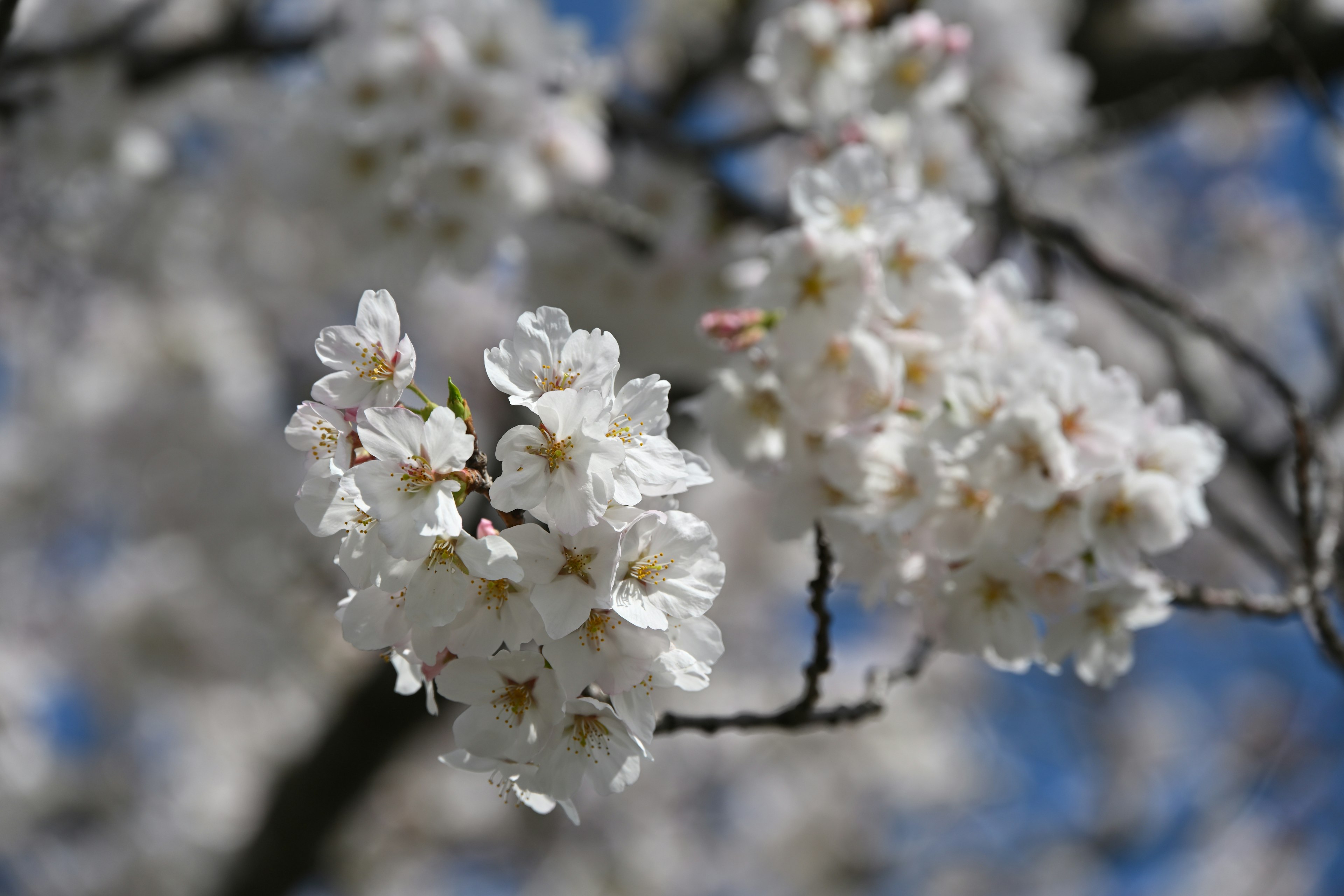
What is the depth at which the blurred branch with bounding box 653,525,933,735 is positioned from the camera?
45.6 inches

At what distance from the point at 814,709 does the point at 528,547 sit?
0.57 meters

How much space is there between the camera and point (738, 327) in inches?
54.8

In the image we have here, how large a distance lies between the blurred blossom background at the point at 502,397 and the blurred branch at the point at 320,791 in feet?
0.06

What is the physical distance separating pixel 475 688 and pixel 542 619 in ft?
0.41

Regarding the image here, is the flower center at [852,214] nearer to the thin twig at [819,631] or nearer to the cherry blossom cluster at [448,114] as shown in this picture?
the thin twig at [819,631]

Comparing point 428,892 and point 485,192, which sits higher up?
point 485,192

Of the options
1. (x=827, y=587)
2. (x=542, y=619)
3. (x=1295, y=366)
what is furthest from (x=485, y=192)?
(x=1295, y=366)

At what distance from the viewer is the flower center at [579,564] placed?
872 mm

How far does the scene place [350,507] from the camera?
918 mm

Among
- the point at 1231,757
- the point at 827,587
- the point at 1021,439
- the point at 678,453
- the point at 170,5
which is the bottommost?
the point at 1231,757

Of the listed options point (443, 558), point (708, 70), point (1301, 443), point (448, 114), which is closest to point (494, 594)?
point (443, 558)

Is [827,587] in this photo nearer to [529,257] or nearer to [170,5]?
[529,257]

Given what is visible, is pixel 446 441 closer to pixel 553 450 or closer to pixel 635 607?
pixel 553 450

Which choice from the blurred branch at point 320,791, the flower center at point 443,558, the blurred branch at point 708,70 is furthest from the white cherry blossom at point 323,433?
the blurred branch at point 708,70
